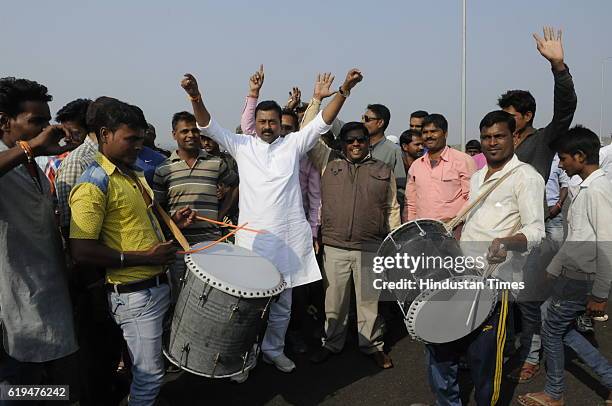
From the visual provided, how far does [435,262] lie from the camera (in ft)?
9.44

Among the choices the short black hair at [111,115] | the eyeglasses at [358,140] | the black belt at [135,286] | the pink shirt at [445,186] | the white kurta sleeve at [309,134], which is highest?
the short black hair at [111,115]

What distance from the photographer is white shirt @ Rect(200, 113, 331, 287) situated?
388 cm

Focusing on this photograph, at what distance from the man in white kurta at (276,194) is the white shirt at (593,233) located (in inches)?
75.7

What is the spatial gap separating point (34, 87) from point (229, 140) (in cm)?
174

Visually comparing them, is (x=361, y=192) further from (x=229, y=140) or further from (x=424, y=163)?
(x=229, y=140)

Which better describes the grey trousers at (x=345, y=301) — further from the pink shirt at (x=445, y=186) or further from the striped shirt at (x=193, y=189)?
Result: the striped shirt at (x=193, y=189)

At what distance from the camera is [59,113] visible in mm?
4145

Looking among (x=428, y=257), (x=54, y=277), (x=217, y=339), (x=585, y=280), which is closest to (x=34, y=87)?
(x=54, y=277)

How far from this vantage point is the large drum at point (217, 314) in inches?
105

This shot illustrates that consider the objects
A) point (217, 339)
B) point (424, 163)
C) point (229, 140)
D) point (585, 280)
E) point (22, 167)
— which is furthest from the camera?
point (424, 163)

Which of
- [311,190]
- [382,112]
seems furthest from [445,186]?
[382,112]

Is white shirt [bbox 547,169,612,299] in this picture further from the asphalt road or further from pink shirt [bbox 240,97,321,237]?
pink shirt [bbox 240,97,321,237]

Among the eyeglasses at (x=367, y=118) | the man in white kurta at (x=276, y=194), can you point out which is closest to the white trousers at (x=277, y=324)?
the man in white kurta at (x=276, y=194)

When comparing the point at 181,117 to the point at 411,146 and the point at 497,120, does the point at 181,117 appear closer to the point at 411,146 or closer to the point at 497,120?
the point at 497,120
